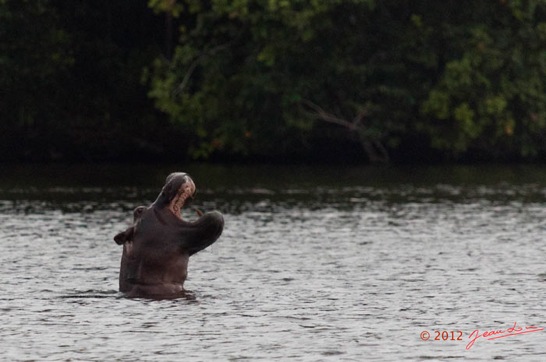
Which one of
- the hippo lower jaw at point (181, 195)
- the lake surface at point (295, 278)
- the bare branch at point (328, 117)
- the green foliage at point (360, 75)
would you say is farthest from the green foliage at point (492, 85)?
the hippo lower jaw at point (181, 195)

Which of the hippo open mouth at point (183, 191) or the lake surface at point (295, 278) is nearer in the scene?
the lake surface at point (295, 278)

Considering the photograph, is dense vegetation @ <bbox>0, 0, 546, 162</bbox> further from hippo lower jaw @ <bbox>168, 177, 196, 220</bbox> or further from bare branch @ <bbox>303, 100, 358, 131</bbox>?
hippo lower jaw @ <bbox>168, 177, 196, 220</bbox>

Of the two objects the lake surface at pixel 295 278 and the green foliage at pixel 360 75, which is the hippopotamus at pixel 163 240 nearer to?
the lake surface at pixel 295 278

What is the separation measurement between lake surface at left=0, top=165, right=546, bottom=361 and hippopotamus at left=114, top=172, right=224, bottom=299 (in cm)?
49

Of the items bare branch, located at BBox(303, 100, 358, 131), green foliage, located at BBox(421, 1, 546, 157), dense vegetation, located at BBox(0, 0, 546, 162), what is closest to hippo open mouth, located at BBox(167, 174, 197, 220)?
dense vegetation, located at BBox(0, 0, 546, 162)

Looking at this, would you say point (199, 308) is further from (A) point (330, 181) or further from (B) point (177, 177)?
(A) point (330, 181)

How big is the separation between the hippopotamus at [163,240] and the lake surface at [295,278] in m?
0.49

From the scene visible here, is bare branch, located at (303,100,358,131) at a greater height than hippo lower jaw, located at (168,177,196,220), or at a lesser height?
lesser

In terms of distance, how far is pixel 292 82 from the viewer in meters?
77.9

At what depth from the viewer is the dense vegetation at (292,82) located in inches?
Answer: 3049

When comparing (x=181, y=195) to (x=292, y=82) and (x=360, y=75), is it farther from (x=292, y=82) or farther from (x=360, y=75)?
(x=360, y=75)

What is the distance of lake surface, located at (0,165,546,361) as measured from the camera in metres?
21.4

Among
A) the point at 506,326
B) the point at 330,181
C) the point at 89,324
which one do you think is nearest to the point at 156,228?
the point at 89,324

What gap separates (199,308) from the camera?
2481 cm
